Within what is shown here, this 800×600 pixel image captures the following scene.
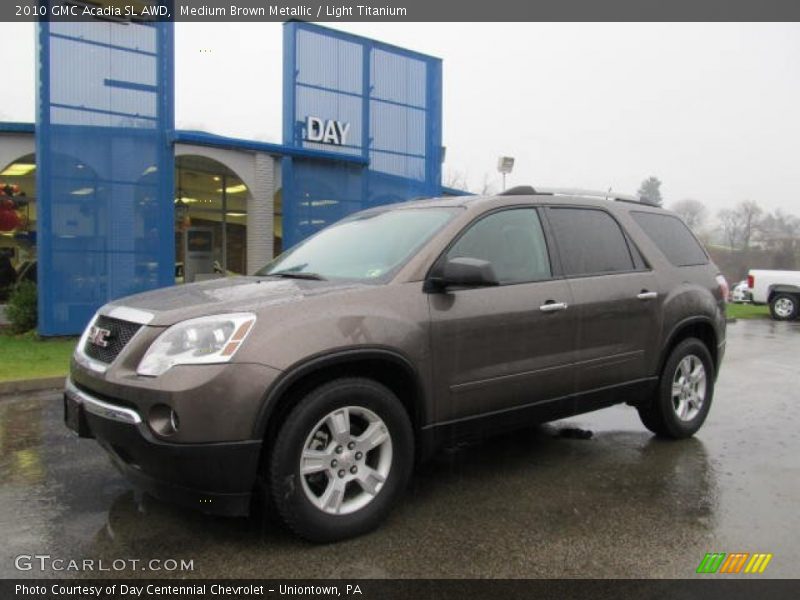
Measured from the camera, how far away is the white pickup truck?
1897cm

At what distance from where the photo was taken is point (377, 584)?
114 inches

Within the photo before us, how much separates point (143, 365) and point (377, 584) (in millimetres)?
1438

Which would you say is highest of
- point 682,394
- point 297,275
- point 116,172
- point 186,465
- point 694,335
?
point 116,172

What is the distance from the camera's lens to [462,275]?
3.52 meters

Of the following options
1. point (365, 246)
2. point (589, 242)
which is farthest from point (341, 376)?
point (589, 242)

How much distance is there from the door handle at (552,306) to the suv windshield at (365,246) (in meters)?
0.79

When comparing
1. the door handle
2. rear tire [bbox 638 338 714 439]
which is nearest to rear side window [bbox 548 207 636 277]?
the door handle

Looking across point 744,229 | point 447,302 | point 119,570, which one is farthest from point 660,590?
point 744,229

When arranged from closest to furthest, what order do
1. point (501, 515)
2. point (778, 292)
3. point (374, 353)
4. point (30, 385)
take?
point (374, 353)
point (501, 515)
point (30, 385)
point (778, 292)

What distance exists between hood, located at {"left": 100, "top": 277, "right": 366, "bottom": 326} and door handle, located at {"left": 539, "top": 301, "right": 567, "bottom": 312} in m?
1.20

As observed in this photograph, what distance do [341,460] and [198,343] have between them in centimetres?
89

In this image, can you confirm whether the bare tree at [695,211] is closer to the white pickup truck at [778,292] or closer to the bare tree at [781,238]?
the bare tree at [781,238]

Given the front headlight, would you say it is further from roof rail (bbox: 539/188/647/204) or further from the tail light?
the tail light

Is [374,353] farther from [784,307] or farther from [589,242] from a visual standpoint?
[784,307]
